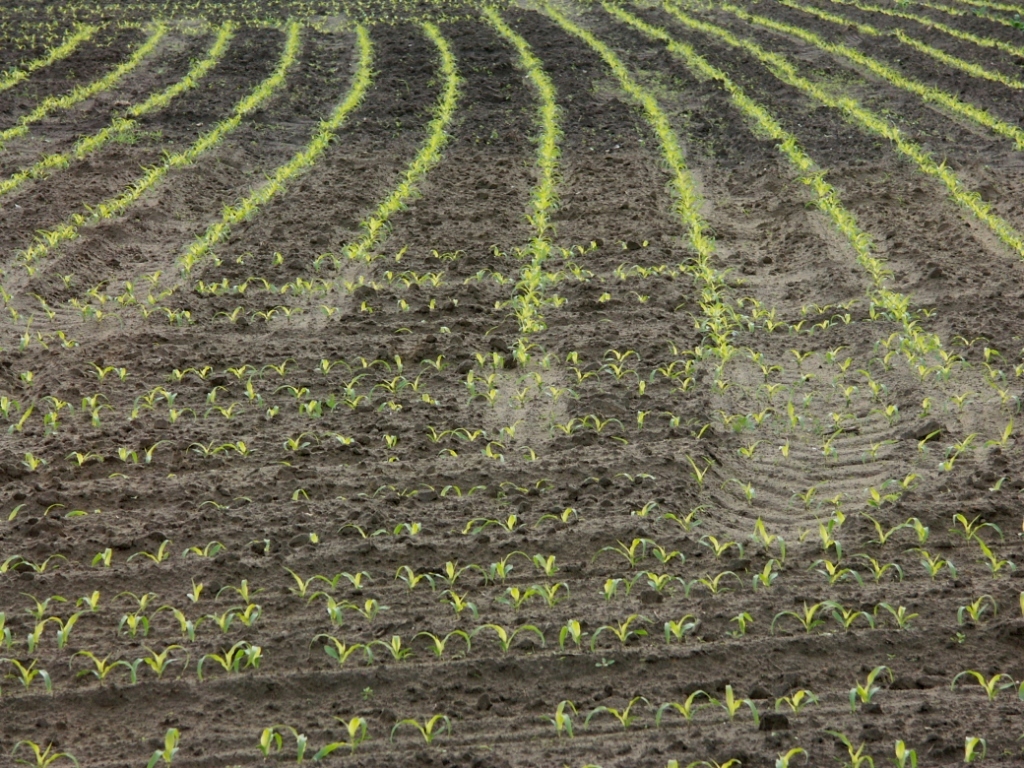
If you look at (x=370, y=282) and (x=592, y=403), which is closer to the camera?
(x=592, y=403)

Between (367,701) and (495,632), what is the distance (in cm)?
60

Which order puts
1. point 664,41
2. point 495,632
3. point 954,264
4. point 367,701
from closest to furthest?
point 367,701 < point 495,632 < point 954,264 < point 664,41

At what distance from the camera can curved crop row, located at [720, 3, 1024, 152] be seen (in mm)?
12078

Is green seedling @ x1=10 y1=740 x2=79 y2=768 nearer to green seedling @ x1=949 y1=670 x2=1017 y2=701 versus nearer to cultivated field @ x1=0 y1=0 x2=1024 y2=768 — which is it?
cultivated field @ x1=0 y1=0 x2=1024 y2=768

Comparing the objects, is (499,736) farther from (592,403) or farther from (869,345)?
(869,345)

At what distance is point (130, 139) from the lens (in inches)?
483

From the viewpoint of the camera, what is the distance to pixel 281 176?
35.8 feet

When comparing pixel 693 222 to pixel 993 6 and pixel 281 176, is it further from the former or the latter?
pixel 993 6

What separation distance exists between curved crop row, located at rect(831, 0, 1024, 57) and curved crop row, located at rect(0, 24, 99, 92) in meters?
13.9

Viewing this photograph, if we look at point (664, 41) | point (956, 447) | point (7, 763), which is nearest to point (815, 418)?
point (956, 447)

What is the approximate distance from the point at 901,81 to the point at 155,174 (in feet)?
31.5

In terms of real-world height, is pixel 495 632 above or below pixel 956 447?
below

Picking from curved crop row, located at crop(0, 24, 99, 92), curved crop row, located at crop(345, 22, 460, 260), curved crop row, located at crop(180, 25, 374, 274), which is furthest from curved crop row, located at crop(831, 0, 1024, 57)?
curved crop row, located at crop(0, 24, 99, 92)

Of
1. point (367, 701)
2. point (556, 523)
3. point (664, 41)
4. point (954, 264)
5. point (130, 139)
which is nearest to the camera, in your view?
point (367, 701)
